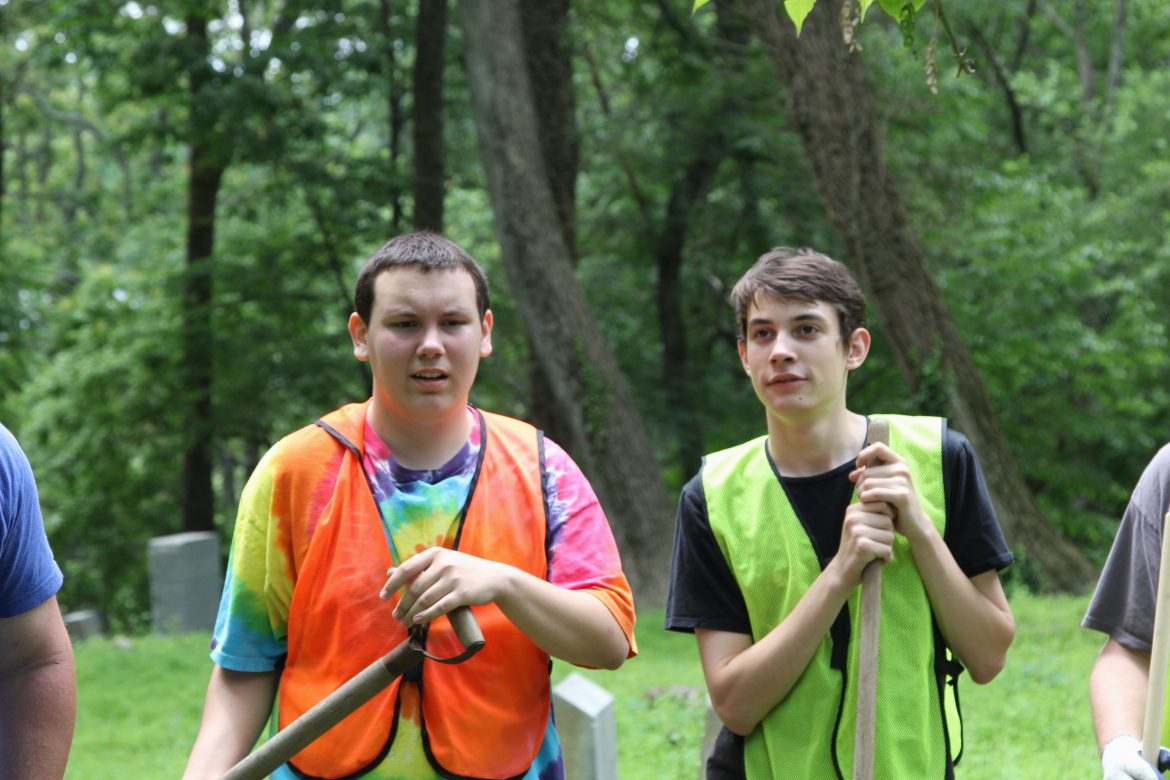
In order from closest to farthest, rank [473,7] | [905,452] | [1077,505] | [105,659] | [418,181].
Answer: [905,452] → [105,659] → [473,7] → [418,181] → [1077,505]

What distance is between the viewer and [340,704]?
7.54ft

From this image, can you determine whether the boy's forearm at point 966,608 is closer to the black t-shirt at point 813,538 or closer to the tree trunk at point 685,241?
the black t-shirt at point 813,538

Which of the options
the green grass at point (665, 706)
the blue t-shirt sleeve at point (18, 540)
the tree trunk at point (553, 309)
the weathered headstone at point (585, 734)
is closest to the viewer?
the blue t-shirt sleeve at point (18, 540)

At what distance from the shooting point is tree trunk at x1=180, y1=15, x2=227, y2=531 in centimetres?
1585

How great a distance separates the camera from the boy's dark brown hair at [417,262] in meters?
2.74

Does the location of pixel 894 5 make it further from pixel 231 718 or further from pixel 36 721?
pixel 36 721

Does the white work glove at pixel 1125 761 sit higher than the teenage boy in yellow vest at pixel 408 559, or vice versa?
the teenage boy in yellow vest at pixel 408 559

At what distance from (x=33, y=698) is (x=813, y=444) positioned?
1.56 meters

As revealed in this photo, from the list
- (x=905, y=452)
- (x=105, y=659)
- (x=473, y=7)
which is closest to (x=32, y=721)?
(x=905, y=452)

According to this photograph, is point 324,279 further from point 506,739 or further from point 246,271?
point 506,739

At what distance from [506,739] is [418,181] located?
14045mm

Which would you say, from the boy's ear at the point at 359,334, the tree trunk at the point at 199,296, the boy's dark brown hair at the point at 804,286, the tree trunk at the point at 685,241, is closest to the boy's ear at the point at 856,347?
the boy's dark brown hair at the point at 804,286

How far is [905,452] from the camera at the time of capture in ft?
9.09

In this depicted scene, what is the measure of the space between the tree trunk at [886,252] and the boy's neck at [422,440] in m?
9.68
